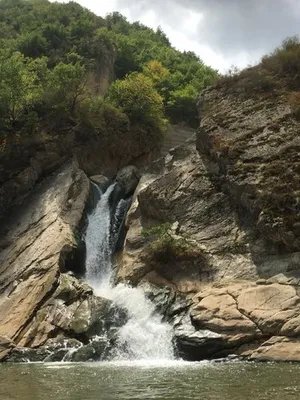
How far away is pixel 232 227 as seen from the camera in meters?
25.2

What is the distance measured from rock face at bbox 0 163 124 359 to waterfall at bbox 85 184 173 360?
1.05 m

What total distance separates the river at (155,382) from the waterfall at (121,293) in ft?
8.12

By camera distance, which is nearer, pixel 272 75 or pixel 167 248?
pixel 167 248

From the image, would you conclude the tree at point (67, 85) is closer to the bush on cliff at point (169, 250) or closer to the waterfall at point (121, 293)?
the waterfall at point (121, 293)

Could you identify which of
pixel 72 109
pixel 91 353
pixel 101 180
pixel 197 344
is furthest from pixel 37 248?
pixel 72 109

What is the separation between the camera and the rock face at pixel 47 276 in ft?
72.3

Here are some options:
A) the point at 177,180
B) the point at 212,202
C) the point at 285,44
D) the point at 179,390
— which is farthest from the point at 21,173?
the point at 179,390

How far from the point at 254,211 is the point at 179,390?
45.9ft

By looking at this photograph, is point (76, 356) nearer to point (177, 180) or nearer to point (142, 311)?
point (142, 311)

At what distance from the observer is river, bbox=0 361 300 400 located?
11.1 metres

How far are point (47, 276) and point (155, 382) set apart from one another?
46.1ft

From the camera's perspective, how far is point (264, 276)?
2189 cm

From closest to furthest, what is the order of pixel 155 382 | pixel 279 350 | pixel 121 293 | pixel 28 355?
pixel 155 382 → pixel 279 350 → pixel 28 355 → pixel 121 293

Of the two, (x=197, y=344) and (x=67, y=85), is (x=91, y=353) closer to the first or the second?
(x=197, y=344)
